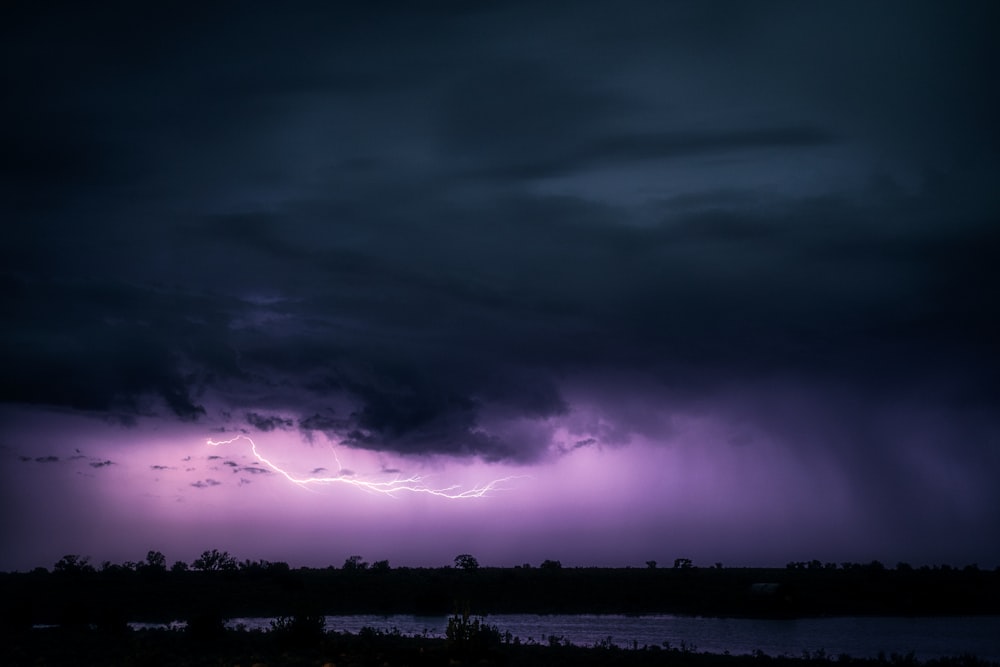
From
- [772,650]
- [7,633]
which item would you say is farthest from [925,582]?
[7,633]

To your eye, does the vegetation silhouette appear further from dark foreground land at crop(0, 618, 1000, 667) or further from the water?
dark foreground land at crop(0, 618, 1000, 667)

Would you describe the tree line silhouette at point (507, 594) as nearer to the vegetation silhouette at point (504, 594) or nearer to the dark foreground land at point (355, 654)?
the vegetation silhouette at point (504, 594)

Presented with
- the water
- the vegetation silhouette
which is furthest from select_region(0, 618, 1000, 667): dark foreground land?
the vegetation silhouette

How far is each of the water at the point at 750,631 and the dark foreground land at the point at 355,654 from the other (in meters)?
7.45

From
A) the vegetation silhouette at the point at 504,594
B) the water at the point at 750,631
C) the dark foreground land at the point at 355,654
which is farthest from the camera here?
the vegetation silhouette at the point at 504,594

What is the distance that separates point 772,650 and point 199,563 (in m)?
85.1

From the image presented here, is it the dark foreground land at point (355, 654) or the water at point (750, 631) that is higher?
the dark foreground land at point (355, 654)

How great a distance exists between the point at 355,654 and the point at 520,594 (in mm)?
52251

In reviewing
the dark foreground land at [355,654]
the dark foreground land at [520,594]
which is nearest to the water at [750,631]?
the dark foreground land at [520,594]

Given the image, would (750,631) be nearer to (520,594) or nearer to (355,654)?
(520,594)

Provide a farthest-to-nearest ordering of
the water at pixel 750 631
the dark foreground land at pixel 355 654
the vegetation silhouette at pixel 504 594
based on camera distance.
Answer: the vegetation silhouette at pixel 504 594 → the water at pixel 750 631 → the dark foreground land at pixel 355 654

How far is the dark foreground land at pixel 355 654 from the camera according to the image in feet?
94.9

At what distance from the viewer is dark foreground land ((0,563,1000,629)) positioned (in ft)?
230

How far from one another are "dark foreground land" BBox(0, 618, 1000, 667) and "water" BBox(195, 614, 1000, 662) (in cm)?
745
